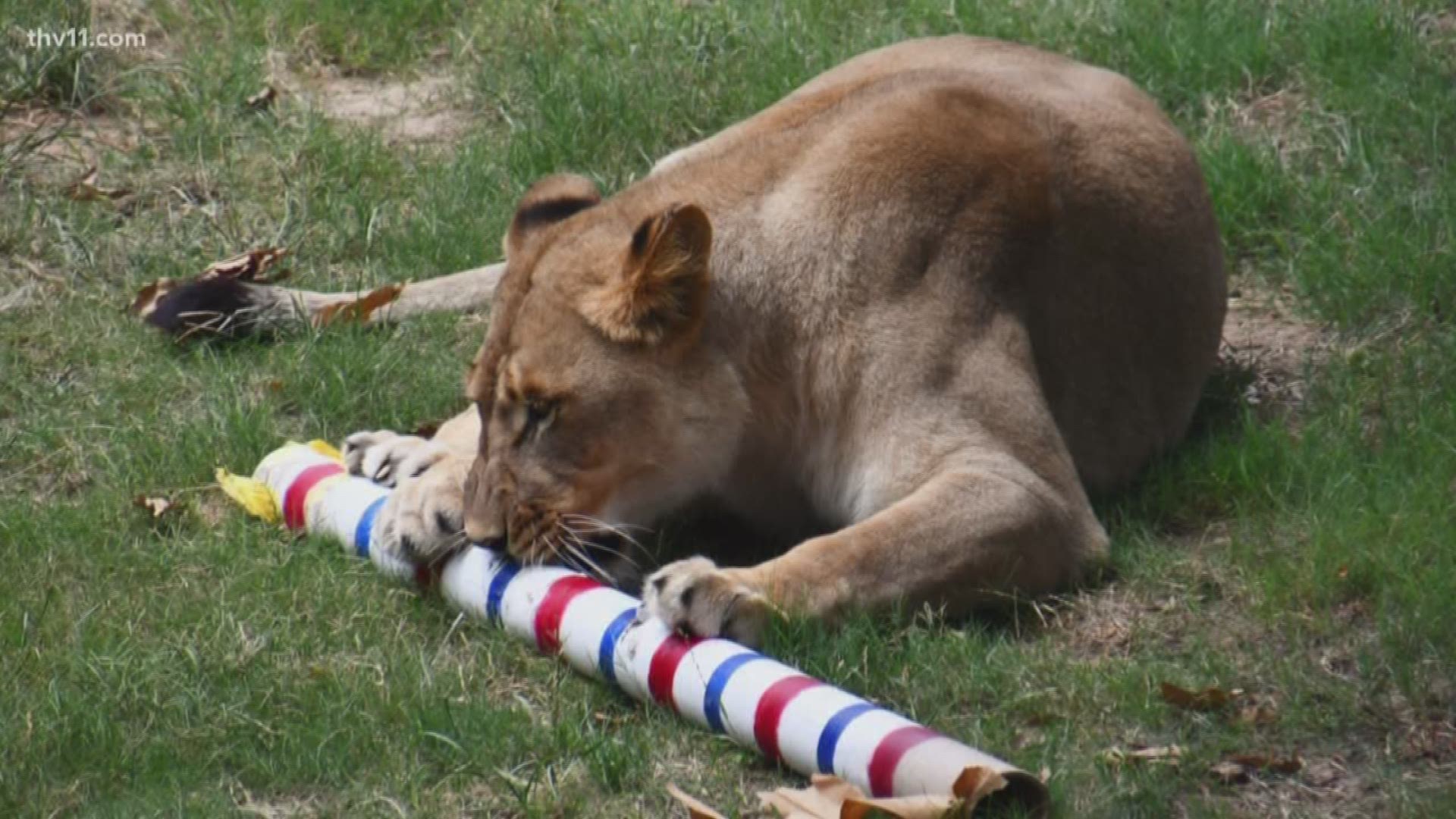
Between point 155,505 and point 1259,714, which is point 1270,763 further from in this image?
point 155,505

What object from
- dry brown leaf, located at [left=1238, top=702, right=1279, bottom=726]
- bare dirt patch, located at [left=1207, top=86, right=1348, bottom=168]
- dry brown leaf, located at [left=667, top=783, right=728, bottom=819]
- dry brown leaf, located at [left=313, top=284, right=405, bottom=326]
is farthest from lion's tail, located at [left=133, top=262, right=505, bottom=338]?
dry brown leaf, located at [left=1238, top=702, right=1279, bottom=726]

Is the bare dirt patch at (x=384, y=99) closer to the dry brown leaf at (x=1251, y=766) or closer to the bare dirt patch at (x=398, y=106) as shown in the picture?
the bare dirt patch at (x=398, y=106)

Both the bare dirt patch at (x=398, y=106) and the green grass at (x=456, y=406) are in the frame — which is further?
the bare dirt patch at (x=398, y=106)

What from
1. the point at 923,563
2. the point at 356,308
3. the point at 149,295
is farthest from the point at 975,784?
the point at 149,295

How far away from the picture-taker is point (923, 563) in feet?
15.4

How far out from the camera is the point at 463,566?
16.1 feet

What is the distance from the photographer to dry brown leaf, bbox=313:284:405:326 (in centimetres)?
643

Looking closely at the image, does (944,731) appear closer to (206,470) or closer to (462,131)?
(206,470)

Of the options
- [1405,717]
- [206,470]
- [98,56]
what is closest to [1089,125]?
[1405,717]

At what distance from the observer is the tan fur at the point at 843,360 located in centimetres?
482

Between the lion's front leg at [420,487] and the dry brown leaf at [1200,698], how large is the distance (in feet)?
5.15

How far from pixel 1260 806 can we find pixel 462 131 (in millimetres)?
4553

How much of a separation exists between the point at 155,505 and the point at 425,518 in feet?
2.97

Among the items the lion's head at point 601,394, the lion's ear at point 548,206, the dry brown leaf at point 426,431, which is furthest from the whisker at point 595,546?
the dry brown leaf at point 426,431
